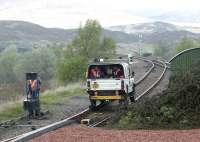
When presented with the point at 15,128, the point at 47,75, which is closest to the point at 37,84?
the point at 15,128

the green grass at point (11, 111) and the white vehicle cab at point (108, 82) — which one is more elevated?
the white vehicle cab at point (108, 82)

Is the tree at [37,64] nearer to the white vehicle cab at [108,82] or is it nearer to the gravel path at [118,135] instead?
the white vehicle cab at [108,82]

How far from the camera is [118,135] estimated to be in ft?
55.8

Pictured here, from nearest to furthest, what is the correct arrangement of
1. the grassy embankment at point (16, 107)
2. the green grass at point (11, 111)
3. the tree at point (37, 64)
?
the green grass at point (11, 111), the grassy embankment at point (16, 107), the tree at point (37, 64)

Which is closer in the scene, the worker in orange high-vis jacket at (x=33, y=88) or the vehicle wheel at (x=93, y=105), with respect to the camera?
the worker in orange high-vis jacket at (x=33, y=88)

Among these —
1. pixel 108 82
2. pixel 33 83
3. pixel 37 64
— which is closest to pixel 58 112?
pixel 108 82

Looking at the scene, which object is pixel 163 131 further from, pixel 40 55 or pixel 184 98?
→ pixel 40 55

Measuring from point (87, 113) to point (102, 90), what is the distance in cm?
130

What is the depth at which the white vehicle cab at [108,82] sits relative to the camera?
82.8 feet

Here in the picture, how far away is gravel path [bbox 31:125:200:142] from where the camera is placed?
15836mm

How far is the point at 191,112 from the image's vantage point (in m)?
19.9

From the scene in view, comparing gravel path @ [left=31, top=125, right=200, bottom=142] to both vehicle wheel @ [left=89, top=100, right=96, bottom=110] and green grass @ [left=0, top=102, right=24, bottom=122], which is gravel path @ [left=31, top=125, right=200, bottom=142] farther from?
vehicle wheel @ [left=89, top=100, right=96, bottom=110]

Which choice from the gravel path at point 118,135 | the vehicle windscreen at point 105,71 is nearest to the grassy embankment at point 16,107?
the vehicle windscreen at point 105,71

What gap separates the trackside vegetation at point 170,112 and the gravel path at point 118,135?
49.9 inches
